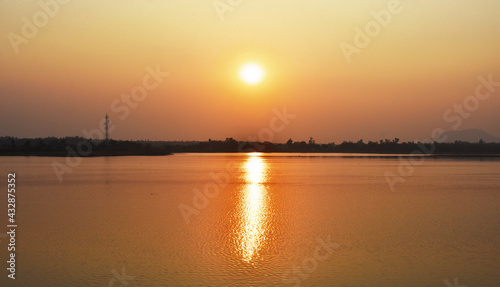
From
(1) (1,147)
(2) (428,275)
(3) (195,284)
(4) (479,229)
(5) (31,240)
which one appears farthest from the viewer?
(1) (1,147)

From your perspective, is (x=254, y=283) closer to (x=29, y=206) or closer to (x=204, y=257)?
(x=204, y=257)

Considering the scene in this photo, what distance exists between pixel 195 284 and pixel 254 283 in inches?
50.6

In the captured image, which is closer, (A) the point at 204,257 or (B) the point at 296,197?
(A) the point at 204,257

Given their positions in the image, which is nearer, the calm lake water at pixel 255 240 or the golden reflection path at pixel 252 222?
the calm lake water at pixel 255 240

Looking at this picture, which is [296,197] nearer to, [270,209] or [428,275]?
[270,209]

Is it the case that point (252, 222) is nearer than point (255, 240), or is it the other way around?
point (255, 240)

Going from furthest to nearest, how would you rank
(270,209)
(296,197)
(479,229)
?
(296,197) < (270,209) < (479,229)

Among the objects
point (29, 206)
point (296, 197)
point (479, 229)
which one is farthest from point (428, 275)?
point (29, 206)

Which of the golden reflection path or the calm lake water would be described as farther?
the golden reflection path

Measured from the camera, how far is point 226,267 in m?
12.6

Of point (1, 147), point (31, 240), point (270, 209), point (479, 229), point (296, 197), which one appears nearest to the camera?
point (31, 240)

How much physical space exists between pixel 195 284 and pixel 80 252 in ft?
15.0

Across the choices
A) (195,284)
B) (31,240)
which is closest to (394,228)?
(195,284)

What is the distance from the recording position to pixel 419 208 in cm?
2356
